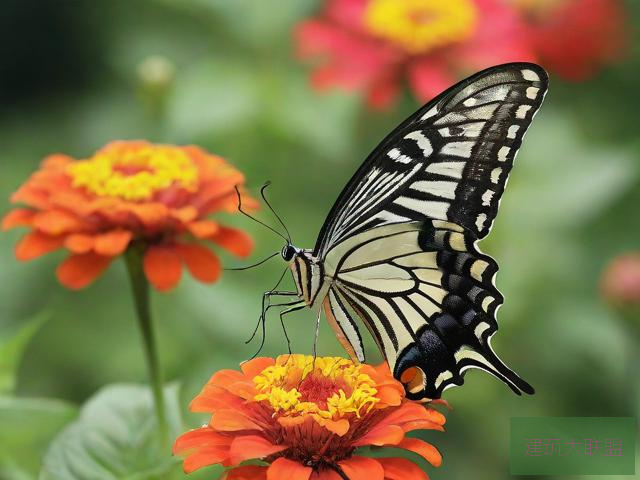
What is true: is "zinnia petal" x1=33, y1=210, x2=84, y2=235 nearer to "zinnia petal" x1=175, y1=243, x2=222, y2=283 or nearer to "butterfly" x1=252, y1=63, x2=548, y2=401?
"zinnia petal" x1=175, y1=243, x2=222, y2=283

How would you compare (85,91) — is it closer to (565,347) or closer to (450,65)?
(450,65)

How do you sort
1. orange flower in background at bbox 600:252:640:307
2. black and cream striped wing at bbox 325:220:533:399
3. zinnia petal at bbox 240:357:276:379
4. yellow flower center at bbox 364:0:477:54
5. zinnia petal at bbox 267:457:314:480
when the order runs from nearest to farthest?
zinnia petal at bbox 267:457:314:480
zinnia petal at bbox 240:357:276:379
black and cream striped wing at bbox 325:220:533:399
orange flower in background at bbox 600:252:640:307
yellow flower center at bbox 364:0:477:54

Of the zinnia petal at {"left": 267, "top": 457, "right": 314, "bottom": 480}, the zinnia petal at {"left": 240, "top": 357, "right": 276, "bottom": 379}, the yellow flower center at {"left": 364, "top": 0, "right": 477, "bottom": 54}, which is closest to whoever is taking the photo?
the zinnia petal at {"left": 267, "top": 457, "right": 314, "bottom": 480}

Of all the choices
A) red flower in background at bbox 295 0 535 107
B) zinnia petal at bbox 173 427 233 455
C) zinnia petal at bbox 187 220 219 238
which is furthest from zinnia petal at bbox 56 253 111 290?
red flower in background at bbox 295 0 535 107

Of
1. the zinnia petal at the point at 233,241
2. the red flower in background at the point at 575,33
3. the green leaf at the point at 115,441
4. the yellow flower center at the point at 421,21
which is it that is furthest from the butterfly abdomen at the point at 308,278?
the red flower in background at the point at 575,33

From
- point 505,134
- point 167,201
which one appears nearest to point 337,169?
point 167,201

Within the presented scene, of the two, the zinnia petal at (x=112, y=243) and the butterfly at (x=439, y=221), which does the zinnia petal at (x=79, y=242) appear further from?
the butterfly at (x=439, y=221)
